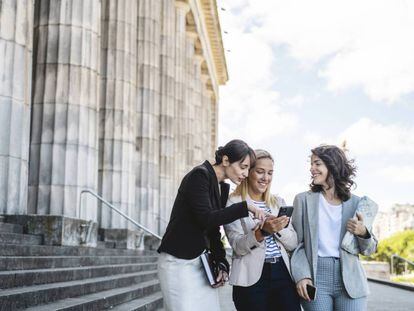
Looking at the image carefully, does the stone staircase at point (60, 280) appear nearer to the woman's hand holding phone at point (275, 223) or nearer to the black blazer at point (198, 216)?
the black blazer at point (198, 216)

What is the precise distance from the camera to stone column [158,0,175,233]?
30.5 m

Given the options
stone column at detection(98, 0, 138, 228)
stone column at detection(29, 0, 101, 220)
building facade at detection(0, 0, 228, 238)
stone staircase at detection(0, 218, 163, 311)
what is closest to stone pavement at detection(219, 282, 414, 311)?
stone staircase at detection(0, 218, 163, 311)

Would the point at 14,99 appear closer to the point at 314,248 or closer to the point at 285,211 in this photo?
the point at 314,248

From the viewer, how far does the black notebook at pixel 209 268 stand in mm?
4207

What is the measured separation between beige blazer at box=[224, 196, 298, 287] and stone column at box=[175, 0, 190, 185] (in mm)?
29006

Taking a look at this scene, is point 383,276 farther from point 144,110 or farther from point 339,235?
point 339,235

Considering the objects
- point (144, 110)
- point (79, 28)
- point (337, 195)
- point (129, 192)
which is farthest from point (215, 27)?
point (337, 195)

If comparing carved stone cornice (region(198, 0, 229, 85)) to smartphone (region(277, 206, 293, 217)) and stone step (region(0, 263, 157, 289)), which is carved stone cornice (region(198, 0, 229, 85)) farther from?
smartphone (region(277, 206, 293, 217))

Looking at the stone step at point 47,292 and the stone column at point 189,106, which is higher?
the stone column at point 189,106

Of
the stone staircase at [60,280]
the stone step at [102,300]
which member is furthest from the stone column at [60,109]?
the stone step at [102,300]

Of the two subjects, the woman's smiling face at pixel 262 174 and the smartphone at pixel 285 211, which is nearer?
the smartphone at pixel 285 211

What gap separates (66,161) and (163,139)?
1523 cm

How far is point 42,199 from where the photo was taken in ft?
50.0

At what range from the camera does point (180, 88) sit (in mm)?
34938
